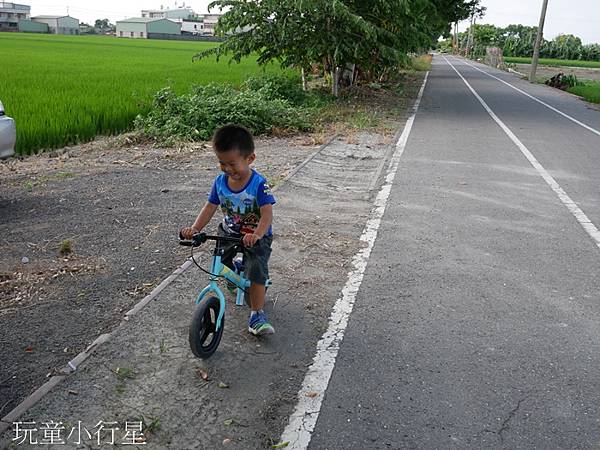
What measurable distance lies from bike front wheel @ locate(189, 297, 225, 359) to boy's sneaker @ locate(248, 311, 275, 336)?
0.84ft

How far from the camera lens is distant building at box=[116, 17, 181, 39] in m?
A: 107

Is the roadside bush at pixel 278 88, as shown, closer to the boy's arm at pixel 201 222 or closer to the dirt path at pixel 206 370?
the dirt path at pixel 206 370

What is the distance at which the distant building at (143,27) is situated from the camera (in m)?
107

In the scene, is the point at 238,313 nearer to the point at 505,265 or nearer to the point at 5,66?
the point at 505,265

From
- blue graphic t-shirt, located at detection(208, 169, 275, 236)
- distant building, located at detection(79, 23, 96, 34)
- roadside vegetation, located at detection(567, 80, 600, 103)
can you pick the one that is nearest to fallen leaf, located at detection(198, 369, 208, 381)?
blue graphic t-shirt, located at detection(208, 169, 275, 236)

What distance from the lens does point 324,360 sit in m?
3.49

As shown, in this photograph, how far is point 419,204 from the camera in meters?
6.94

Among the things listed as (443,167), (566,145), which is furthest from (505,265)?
(566,145)

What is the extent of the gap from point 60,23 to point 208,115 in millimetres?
116859

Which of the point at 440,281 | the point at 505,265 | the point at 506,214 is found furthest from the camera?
the point at 506,214

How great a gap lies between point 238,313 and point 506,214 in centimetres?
382

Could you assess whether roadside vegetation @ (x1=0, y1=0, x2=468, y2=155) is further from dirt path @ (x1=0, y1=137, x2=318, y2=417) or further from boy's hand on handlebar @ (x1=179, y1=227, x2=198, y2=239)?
boy's hand on handlebar @ (x1=179, y1=227, x2=198, y2=239)

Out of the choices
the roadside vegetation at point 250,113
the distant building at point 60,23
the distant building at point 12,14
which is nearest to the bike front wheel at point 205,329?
the roadside vegetation at point 250,113

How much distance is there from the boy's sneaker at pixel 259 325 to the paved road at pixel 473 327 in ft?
1.61
